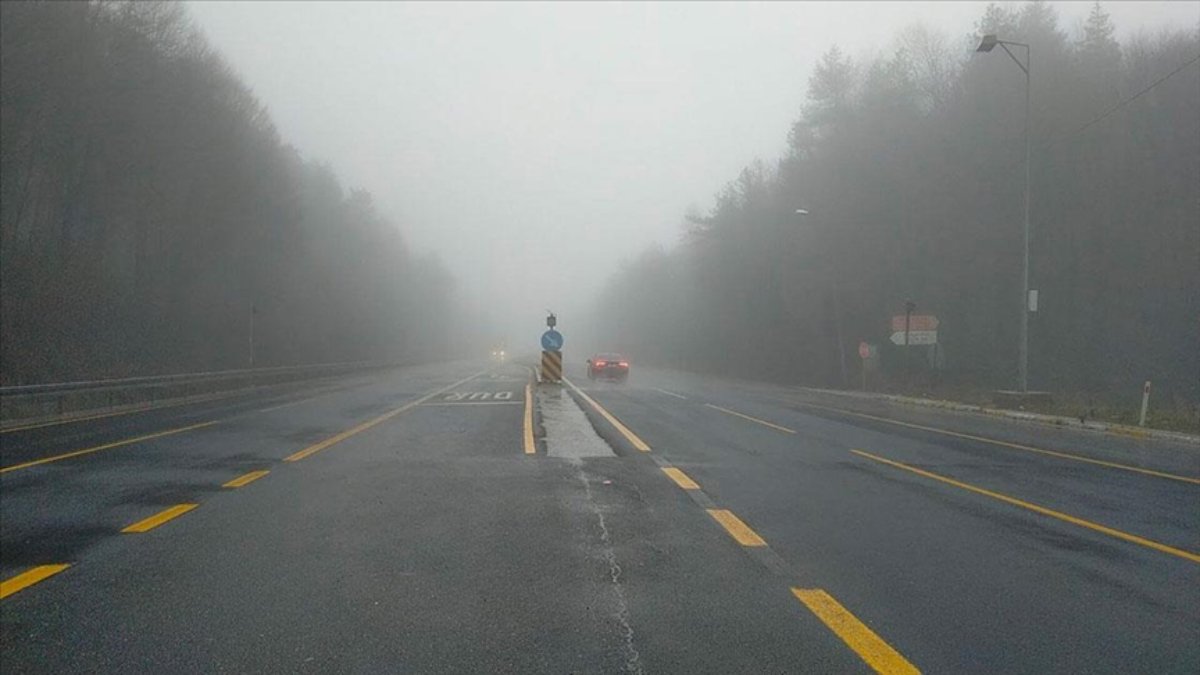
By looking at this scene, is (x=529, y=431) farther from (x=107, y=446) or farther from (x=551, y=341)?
(x=551, y=341)

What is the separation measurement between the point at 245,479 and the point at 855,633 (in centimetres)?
771

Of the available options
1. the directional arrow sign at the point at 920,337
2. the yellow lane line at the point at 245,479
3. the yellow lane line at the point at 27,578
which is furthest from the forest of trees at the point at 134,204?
the directional arrow sign at the point at 920,337

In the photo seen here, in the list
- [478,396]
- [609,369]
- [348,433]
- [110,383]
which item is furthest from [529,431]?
[609,369]

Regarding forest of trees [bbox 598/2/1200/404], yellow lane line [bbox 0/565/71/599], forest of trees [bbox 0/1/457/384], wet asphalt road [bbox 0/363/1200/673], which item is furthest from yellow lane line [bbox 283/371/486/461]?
forest of trees [bbox 598/2/1200/404]

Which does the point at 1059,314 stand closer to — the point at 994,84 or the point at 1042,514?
the point at 994,84

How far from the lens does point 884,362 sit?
1841 inches

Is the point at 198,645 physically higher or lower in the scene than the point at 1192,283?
lower

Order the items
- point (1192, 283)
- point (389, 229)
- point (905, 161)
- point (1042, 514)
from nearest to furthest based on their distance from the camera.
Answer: point (1042, 514)
point (1192, 283)
point (905, 161)
point (389, 229)

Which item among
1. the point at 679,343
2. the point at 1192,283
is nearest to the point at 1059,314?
the point at 1192,283

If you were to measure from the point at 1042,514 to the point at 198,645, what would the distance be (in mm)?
7547

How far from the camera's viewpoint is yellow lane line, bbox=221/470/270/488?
9.45 m

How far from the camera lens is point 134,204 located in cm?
3612

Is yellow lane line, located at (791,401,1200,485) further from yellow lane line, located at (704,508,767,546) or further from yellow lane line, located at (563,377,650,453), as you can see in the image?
yellow lane line, located at (704,508,767,546)

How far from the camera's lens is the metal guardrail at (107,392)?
18547mm
